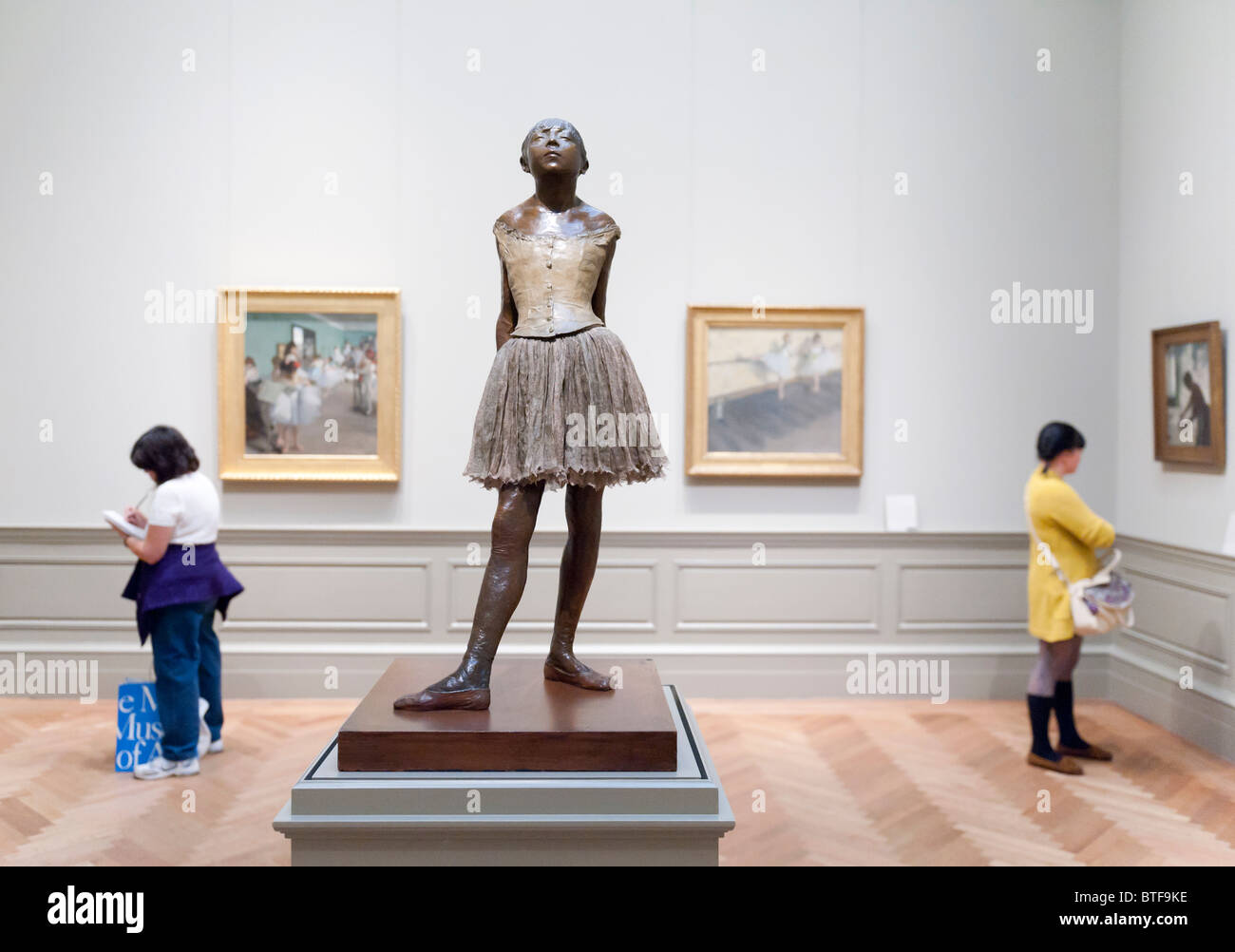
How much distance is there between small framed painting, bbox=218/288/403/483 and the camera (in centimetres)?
691

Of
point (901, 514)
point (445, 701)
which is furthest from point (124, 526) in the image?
point (901, 514)

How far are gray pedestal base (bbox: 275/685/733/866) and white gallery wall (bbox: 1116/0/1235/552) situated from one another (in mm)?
4558

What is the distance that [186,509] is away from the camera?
538 centimetres

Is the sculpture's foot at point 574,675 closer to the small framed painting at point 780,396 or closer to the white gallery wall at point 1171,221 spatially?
the small framed painting at point 780,396

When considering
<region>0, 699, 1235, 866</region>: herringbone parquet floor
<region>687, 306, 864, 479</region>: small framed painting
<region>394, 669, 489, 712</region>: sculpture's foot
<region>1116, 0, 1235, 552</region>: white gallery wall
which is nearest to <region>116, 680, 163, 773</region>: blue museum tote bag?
<region>0, 699, 1235, 866</region>: herringbone parquet floor

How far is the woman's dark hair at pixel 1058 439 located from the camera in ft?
18.1

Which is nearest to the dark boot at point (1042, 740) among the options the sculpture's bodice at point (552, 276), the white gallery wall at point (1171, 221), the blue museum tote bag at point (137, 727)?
the white gallery wall at point (1171, 221)

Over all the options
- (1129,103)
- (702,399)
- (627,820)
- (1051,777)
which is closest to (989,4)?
(1129,103)

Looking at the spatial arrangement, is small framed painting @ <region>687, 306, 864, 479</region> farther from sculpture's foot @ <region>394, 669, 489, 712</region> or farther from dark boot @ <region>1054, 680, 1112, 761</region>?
sculpture's foot @ <region>394, 669, 489, 712</region>

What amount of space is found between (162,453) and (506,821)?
11.0 ft

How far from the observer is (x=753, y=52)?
7027 mm

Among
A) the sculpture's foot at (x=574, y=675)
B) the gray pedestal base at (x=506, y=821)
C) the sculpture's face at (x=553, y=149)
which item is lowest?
the gray pedestal base at (x=506, y=821)

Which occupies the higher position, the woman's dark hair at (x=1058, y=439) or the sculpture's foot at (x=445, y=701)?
the woman's dark hair at (x=1058, y=439)

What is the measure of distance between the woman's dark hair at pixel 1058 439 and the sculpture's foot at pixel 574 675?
313 cm
